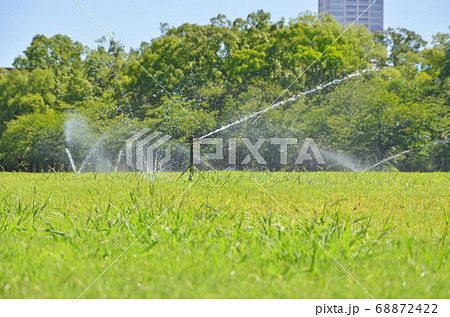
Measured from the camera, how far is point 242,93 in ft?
64.3

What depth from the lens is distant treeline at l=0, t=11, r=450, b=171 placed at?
17719 millimetres

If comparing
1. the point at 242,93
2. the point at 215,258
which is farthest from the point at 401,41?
the point at 215,258

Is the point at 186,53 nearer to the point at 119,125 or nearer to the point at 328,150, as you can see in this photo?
the point at 119,125

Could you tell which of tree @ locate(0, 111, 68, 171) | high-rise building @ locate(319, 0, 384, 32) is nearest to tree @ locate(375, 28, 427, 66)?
tree @ locate(0, 111, 68, 171)

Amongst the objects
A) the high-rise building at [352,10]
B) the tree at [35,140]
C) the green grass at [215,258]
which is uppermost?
the high-rise building at [352,10]

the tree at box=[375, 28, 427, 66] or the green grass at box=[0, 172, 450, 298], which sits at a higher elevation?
the tree at box=[375, 28, 427, 66]

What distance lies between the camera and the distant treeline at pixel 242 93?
17.7 meters

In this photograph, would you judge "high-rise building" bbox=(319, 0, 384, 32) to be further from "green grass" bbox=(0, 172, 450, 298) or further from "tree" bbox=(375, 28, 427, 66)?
"green grass" bbox=(0, 172, 450, 298)

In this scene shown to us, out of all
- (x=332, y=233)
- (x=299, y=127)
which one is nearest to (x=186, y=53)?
(x=299, y=127)

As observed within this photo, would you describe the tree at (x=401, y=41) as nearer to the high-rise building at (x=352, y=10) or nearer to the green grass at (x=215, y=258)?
the green grass at (x=215, y=258)

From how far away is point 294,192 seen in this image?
710 cm
